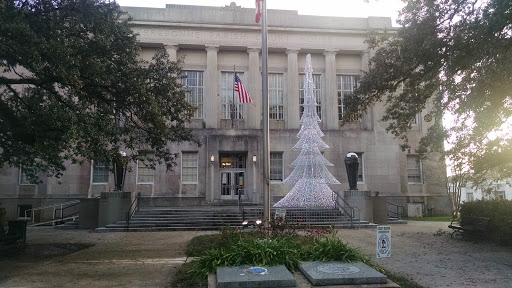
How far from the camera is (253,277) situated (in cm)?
632

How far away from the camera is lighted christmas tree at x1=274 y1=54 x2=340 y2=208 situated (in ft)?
70.7

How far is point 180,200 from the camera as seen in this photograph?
→ 26.9 m

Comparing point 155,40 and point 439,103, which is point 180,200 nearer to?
point 155,40

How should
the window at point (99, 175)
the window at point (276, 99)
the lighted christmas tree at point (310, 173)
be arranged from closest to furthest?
1. the lighted christmas tree at point (310, 173)
2. the window at point (99, 175)
3. the window at point (276, 99)

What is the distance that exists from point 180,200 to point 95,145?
16658 mm

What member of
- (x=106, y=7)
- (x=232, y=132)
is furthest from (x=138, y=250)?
(x=232, y=132)

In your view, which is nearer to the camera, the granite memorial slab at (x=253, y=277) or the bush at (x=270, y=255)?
the granite memorial slab at (x=253, y=277)

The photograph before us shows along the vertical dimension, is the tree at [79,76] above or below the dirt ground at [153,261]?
above

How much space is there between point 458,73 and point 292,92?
16.8 meters

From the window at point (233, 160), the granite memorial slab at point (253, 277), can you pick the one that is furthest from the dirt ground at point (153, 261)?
the window at point (233, 160)

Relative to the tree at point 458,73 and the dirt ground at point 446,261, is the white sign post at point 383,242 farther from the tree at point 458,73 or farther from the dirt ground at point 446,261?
the tree at point 458,73

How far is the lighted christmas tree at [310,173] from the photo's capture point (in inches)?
849

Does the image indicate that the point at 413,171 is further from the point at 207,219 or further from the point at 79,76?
the point at 79,76

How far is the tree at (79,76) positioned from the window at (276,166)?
1517cm
